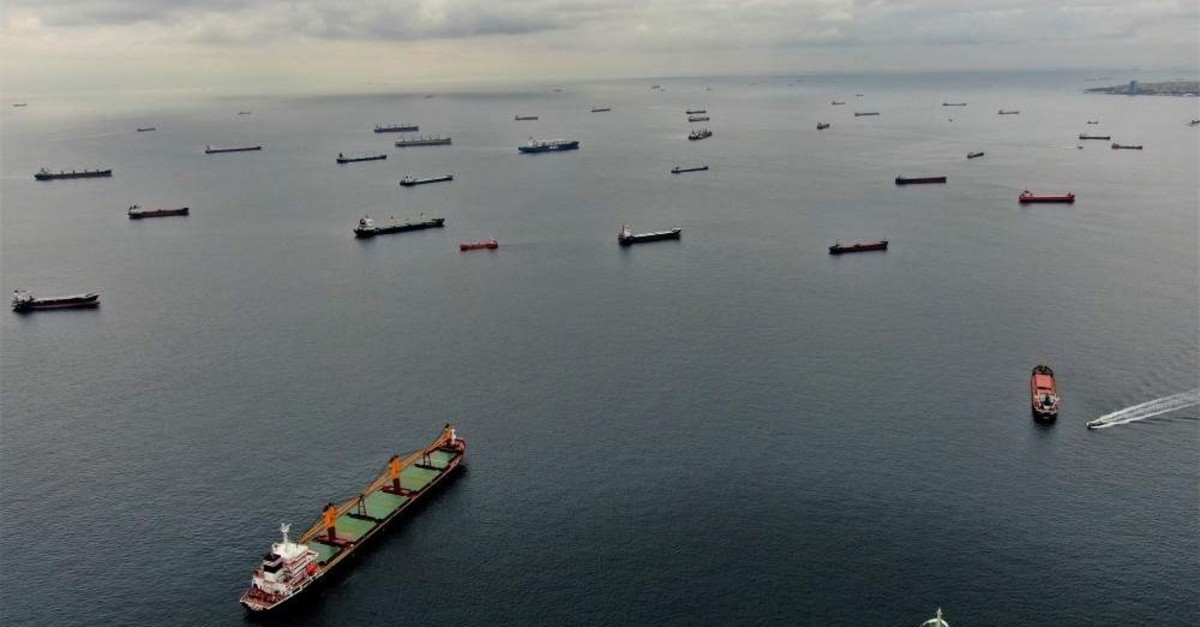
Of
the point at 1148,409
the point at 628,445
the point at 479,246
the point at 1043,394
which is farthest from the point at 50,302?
the point at 1148,409

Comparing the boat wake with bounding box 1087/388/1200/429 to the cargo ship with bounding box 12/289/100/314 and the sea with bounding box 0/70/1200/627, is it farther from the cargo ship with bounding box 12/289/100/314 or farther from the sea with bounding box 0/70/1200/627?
the cargo ship with bounding box 12/289/100/314

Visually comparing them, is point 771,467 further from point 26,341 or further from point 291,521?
point 26,341

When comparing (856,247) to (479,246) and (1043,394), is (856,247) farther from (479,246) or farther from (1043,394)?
(1043,394)

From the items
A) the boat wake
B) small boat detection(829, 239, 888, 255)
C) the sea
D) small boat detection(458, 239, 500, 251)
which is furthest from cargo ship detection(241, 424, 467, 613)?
small boat detection(829, 239, 888, 255)

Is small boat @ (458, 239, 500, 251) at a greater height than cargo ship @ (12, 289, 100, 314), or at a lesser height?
greater

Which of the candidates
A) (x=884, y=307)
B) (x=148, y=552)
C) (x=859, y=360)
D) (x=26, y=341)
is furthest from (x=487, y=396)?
(x=26, y=341)

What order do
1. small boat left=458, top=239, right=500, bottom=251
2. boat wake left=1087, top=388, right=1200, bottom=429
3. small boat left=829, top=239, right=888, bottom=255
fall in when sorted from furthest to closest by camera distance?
1. small boat left=458, top=239, right=500, bottom=251
2. small boat left=829, top=239, right=888, bottom=255
3. boat wake left=1087, top=388, right=1200, bottom=429

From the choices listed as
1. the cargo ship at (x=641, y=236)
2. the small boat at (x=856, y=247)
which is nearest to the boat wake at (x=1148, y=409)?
the small boat at (x=856, y=247)
